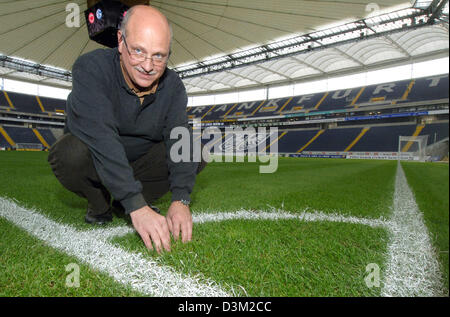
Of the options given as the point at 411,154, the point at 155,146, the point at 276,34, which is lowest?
the point at 411,154

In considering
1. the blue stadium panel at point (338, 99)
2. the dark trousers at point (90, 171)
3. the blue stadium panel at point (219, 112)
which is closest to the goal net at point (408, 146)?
the blue stadium panel at point (338, 99)

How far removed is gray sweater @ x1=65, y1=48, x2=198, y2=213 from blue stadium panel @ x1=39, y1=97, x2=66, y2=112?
120ft

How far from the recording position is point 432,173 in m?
A: 0.94

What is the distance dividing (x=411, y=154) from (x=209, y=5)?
1816 centimetres

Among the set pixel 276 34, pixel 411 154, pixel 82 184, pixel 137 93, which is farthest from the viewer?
pixel 411 154

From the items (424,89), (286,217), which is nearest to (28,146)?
(286,217)

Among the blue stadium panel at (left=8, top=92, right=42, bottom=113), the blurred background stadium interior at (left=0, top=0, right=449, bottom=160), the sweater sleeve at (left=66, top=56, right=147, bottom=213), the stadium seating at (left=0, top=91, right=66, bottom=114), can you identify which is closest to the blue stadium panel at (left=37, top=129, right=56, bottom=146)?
the blurred background stadium interior at (left=0, top=0, right=449, bottom=160)

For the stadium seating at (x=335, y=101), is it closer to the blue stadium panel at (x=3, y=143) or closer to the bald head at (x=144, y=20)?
the blue stadium panel at (x=3, y=143)

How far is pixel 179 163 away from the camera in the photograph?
5.53ft

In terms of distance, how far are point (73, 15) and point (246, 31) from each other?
317 inches

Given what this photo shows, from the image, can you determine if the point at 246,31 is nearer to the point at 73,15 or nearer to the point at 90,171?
the point at 73,15

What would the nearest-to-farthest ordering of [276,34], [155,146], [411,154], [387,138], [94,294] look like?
[94,294], [155,146], [276,34], [411,154], [387,138]
